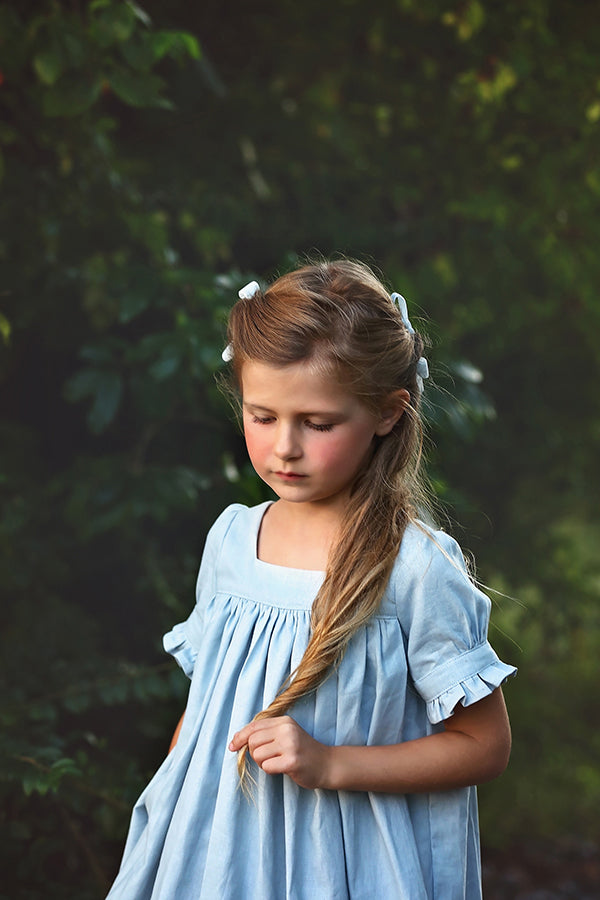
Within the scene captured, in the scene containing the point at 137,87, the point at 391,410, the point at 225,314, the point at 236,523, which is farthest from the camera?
the point at 137,87

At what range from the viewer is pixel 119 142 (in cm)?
275

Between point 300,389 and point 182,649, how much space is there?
51 centimetres

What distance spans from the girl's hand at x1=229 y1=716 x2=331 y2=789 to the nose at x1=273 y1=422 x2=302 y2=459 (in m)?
0.33

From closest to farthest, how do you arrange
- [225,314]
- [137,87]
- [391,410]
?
[391,410] → [225,314] → [137,87]

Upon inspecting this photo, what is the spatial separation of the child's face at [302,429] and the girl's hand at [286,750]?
294 millimetres

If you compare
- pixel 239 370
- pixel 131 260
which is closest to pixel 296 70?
pixel 131 260

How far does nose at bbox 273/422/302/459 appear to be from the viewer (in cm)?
124

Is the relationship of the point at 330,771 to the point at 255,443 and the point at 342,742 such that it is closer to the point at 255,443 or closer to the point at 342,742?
the point at 342,742

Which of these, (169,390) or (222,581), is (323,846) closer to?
(222,581)

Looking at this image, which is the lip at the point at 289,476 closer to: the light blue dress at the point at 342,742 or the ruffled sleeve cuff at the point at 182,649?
the light blue dress at the point at 342,742

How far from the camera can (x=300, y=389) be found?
1242 mm

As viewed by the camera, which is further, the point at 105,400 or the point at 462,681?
the point at 105,400

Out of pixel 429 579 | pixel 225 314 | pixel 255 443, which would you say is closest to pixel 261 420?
pixel 255 443

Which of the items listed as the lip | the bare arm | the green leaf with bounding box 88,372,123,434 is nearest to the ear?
the lip
